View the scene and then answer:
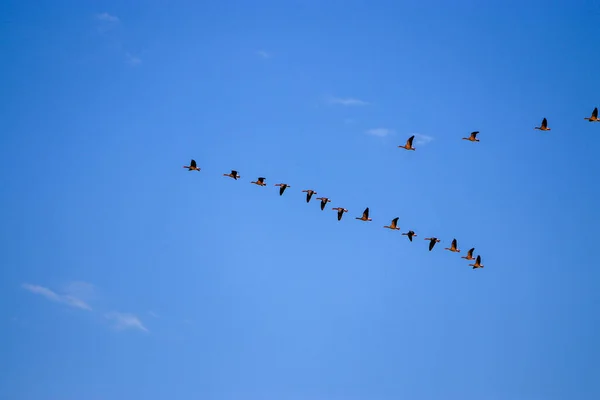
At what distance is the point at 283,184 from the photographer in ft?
369

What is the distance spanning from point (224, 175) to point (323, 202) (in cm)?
960

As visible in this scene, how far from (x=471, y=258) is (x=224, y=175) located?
24144 mm

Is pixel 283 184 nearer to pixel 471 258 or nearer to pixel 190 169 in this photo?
pixel 190 169

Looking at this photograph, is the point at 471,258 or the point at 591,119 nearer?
the point at 591,119

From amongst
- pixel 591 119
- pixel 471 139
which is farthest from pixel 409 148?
pixel 591 119

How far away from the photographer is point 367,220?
11656 cm

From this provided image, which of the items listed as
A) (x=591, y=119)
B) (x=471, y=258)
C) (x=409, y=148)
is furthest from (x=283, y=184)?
(x=591, y=119)

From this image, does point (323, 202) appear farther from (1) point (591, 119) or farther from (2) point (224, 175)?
(1) point (591, 119)

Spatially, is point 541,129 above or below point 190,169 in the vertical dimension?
above

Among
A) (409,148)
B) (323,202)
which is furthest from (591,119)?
(323,202)

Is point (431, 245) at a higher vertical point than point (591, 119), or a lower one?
lower

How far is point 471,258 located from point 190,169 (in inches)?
1074

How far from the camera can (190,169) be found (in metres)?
115

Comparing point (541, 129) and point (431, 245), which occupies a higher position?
point (541, 129)
